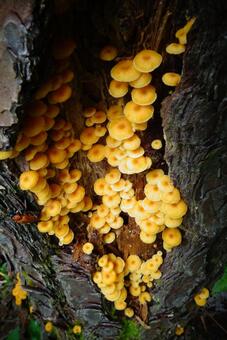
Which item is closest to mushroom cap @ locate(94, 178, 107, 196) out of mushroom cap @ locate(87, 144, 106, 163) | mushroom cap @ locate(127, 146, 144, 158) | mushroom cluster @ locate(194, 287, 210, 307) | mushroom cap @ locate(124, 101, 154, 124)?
mushroom cap @ locate(87, 144, 106, 163)

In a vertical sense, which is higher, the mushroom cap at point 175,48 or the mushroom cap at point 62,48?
the mushroom cap at point 62,48

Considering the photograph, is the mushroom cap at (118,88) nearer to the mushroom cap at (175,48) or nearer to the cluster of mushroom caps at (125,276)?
the mushroom cap at (175,48)

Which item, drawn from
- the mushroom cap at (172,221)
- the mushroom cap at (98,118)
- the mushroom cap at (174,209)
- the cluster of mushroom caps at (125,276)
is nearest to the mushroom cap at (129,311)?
the cluster of mushroom caps at (125,276)

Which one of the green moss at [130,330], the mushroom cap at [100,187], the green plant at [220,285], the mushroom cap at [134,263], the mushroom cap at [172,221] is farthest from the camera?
the green plant at [220,285]

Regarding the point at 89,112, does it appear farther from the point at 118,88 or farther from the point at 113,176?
the point at 113,176

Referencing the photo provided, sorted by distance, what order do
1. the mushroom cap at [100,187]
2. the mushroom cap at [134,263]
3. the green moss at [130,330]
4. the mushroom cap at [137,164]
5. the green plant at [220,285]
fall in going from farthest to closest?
the green plant at [220,285] < the green moss at [130,330] < the mushroom cap at [134,263] < the mushroom cap at [100,187] < the mushroom cap at [137,164]

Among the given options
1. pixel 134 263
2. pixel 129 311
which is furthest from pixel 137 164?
pixel 129 311

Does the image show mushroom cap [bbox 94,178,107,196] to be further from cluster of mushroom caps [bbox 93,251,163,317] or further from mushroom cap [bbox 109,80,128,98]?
mushroom cap [bbox 109,80,128,98]
